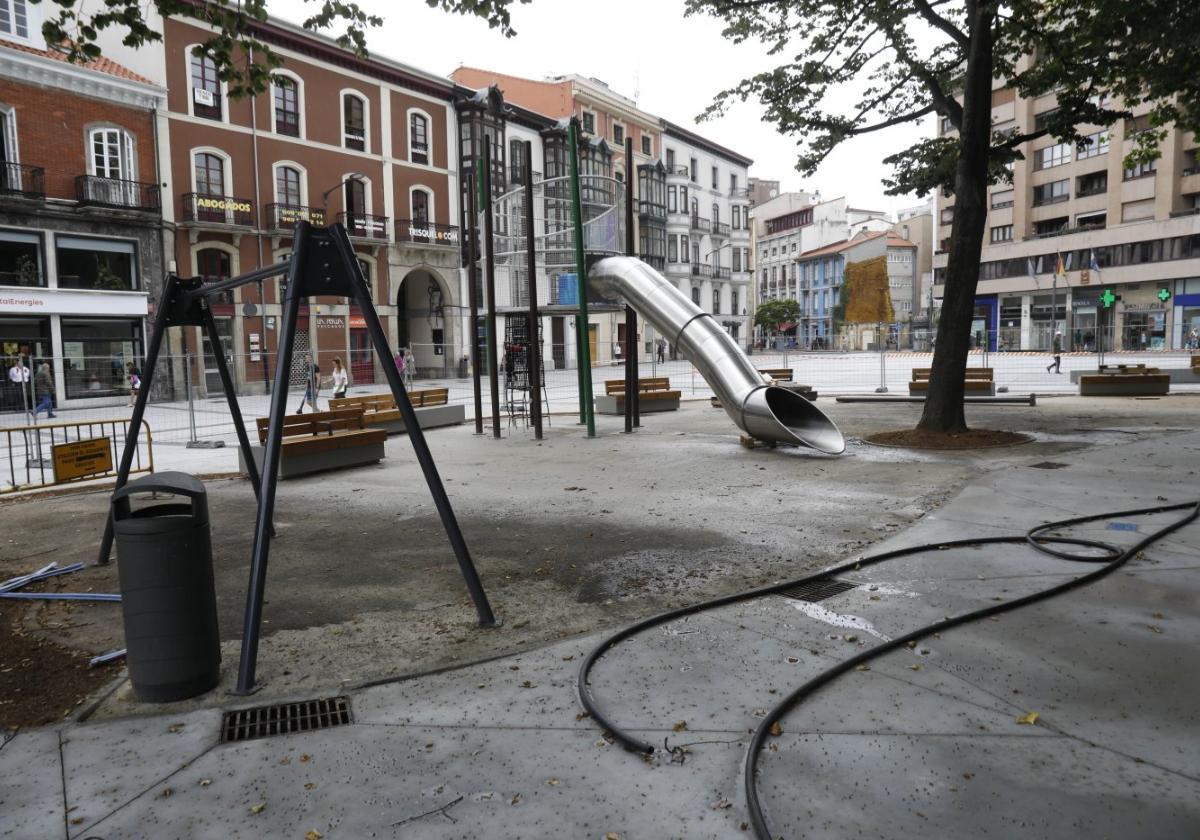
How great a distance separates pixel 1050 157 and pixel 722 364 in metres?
59.3

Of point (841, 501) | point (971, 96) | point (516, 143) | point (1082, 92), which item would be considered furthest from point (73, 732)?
point (516, 143)

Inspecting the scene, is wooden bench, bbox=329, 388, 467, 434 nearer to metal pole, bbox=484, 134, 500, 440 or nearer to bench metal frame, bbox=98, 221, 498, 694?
metal pole, bbox=484, 134, 500, 440

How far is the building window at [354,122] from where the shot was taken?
37.3 metres

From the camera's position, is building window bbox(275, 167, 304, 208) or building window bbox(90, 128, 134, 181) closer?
building window bbox(90, 128, 134, 181)

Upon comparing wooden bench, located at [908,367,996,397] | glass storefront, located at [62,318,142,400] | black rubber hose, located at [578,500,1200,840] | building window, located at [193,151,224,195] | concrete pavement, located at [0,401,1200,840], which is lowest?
concrete pavement, located at [0,401,1200,840]

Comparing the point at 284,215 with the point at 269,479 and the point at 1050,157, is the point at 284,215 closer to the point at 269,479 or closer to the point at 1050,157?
the point at 269,479

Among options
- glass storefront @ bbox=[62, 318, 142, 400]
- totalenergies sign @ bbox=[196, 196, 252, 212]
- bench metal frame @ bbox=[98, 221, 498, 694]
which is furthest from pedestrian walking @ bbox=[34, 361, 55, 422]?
bench metal frame @ bbox=[98, 221, 498, 694]

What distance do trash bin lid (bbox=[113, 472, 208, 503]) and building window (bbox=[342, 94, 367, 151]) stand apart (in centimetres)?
3657

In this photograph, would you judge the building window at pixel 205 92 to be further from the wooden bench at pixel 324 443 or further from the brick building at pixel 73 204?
the wooden bench at pixel 324 443

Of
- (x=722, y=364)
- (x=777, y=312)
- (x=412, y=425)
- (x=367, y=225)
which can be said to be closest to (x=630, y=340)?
(x=722, y=364)

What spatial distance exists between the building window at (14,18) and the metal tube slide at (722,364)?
2526 centimetres

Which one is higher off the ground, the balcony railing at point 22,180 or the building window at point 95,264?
the balcony railing at point 22,180

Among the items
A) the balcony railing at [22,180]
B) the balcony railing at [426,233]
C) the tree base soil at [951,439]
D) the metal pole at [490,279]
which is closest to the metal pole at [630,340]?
the metal pole at [490,279]

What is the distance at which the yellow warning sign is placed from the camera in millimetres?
10330
